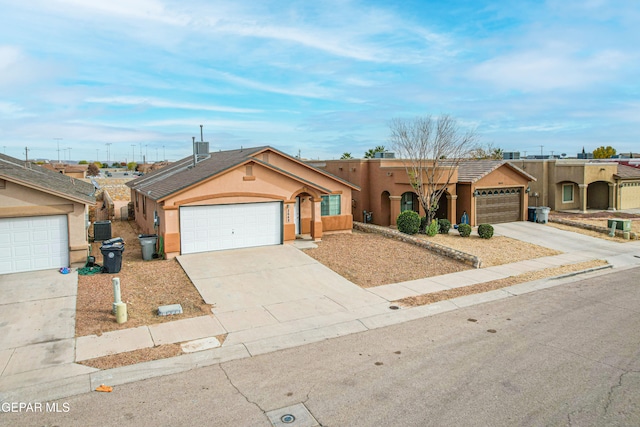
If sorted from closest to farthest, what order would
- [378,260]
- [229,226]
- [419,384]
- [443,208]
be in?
1. [419,384]
2. [378,260]
3. [229,226]
4. [443,208]

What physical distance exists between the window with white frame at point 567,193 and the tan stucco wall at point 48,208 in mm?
31592

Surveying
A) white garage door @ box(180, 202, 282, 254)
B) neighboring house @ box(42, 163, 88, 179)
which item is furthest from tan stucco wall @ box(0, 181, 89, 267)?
neighboring house @ box(42, 163, 88, 179)

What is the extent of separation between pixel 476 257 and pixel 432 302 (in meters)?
5.39

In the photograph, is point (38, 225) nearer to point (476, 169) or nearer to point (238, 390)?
point (238, 390)

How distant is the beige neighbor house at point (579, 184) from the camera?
34.0 m

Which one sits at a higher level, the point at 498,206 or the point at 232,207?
the point at 232,207

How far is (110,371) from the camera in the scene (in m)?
9.24

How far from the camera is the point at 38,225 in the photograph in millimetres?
16188

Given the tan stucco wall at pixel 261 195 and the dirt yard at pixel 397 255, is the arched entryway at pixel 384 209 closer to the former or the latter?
the dirt yard at pixel 397 255

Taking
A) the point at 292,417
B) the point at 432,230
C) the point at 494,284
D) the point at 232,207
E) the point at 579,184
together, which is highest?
the point at 579,184

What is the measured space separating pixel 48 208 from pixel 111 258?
2.78 meters

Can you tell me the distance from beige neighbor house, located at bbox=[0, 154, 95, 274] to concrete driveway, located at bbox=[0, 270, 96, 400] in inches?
20.3

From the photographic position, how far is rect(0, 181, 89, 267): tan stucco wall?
51.1ft

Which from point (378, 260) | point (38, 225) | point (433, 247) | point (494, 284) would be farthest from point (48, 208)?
point (494, 284)
